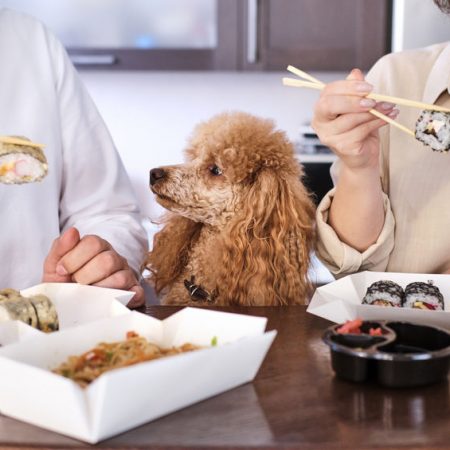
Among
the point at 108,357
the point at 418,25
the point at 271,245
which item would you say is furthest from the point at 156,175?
the point at 418,25

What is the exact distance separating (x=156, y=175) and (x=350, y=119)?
0.43 meters

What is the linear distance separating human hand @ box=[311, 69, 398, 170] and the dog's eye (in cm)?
25

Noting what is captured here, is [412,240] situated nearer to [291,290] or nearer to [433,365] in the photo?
[291,290]

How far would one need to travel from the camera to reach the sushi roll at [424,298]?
1141 millimetres

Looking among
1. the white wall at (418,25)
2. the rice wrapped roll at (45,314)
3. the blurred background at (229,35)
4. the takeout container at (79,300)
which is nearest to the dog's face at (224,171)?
the takeout container at (79,300)

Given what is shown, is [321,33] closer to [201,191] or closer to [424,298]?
[201,191]

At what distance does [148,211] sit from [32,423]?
282 cm

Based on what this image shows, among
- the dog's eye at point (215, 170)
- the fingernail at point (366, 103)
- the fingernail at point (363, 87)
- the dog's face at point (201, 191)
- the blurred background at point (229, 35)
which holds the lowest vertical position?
the dog's face at point (201, 191)

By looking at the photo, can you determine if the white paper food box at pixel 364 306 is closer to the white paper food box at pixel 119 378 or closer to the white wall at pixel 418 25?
the white paper food box at pixel 119 378

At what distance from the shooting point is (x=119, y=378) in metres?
0.70

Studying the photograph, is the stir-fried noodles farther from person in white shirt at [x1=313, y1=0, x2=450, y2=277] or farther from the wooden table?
person in white shirt at [x1=313, y1=0, x2=450, y2=277]

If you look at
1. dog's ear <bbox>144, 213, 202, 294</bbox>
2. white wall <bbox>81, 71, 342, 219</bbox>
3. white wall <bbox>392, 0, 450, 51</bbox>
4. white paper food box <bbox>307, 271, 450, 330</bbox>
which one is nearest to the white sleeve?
dog's ear <bbox>144, 213, 202, 294</bbox>

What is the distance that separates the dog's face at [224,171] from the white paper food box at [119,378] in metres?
0.58

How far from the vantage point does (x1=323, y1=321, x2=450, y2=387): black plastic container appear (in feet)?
2.79
